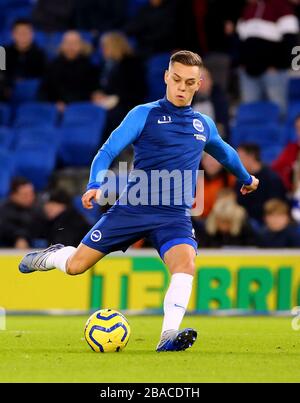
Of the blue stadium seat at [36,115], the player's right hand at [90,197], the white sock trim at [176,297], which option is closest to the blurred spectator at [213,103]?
the blue stadium seat at [36,115]

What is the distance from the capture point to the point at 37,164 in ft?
57.9

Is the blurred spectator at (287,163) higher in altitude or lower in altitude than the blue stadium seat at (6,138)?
lower

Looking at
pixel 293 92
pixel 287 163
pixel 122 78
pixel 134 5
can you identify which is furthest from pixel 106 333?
pixel 134 5

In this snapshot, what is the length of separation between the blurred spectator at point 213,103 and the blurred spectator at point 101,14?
11.1 feet

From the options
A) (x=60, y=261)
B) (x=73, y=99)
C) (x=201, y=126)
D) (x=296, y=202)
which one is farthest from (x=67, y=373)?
(x=73, y=99)

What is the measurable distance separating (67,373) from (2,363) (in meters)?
0.75

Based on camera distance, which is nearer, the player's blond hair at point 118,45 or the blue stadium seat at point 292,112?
the blue stadium seat at point 292,112

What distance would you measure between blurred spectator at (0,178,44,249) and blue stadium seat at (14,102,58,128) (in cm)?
270

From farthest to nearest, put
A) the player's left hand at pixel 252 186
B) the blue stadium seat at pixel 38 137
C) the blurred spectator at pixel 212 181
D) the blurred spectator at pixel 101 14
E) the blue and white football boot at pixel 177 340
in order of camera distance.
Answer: the blurred spectator at pixel 101 14
the blue stadium seat at pixel 38 137
the blurred spectator at pixel 212 181
the player's left hand at pixel 252 186
the blue and white football boot at pixel 177 340

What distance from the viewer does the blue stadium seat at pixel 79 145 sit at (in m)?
17.8

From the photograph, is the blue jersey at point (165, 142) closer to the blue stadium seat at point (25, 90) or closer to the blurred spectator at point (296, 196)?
the blurred spectator at point (296, 196)

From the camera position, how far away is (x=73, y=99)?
1888 cm

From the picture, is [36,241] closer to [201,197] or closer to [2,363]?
[201,197]

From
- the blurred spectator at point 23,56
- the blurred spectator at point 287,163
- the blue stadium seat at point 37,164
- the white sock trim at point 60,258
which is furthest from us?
the blurred spectator at point 23,56
